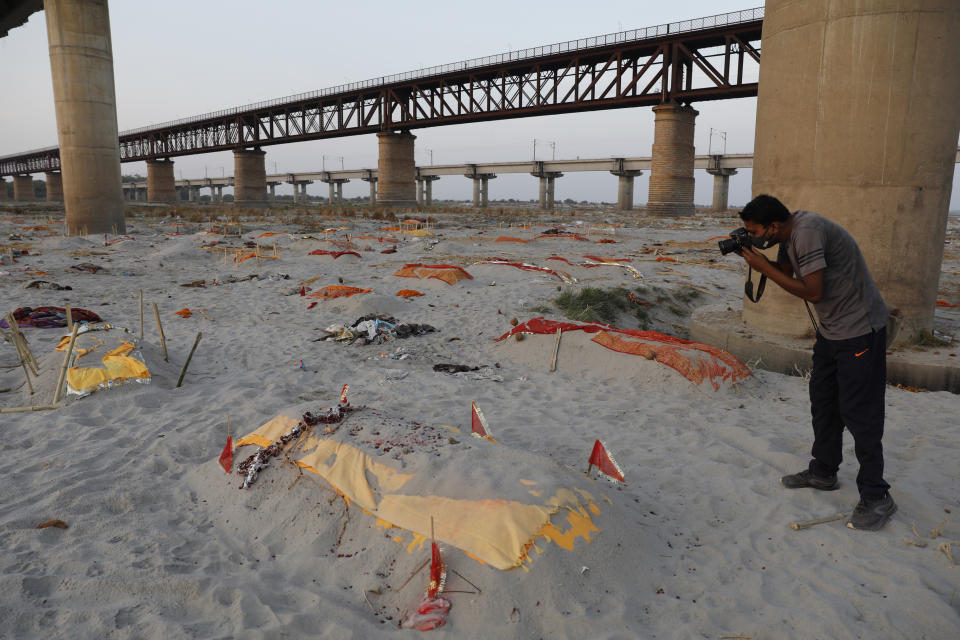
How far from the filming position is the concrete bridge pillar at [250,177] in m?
53.0

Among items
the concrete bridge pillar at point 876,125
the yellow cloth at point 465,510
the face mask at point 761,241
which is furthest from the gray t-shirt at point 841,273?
the concrete bridge pillar at point 876,125

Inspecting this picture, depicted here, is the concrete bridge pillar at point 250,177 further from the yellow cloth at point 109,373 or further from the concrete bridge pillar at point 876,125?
the concrete bridge pillar at point 876,125

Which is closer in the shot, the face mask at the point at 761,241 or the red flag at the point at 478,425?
A: the face mask at the point at 761,241

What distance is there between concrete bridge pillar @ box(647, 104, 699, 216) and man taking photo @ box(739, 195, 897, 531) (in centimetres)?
3129

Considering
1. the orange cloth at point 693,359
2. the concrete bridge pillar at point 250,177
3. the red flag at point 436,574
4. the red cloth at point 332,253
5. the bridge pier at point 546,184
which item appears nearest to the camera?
the red flag at point 436,574

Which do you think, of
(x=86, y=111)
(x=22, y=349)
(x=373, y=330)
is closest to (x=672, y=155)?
(x=86, y=111)

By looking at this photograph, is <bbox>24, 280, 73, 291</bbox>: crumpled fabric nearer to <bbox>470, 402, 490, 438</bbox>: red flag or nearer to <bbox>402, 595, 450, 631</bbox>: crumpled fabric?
<bbox>470, 402, 490, 438</bbox>: red flag

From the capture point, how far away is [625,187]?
190 feet

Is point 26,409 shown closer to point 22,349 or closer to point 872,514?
point 22,349

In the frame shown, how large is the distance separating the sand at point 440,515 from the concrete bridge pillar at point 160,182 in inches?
2702

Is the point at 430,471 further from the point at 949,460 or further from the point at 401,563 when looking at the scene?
the point at 949,460

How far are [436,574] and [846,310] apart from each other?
2754 mm

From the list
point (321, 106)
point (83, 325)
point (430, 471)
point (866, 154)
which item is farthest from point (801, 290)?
point (321, 106)

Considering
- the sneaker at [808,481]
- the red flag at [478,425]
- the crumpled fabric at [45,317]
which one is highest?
the crumpled fabric at [45,317]
